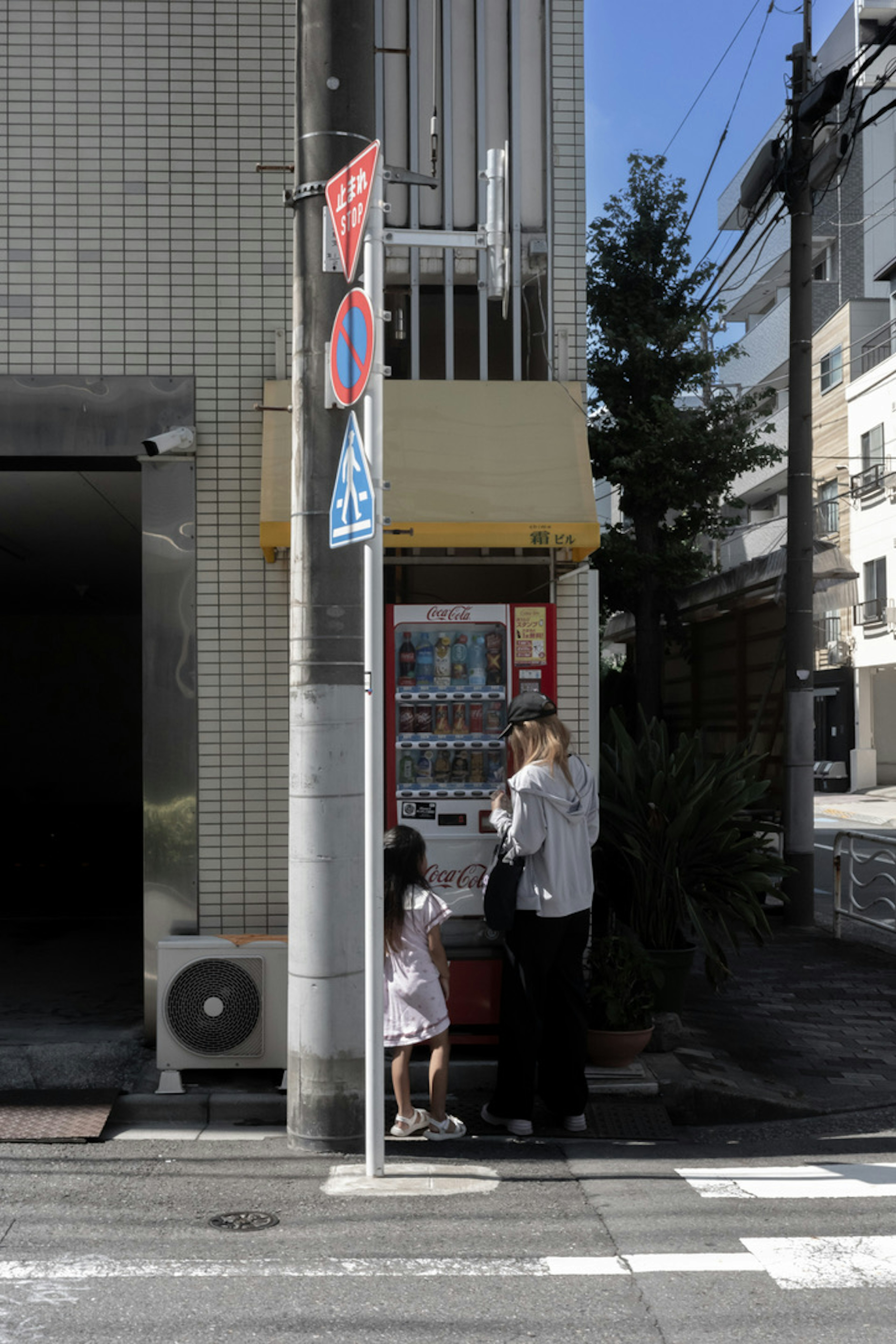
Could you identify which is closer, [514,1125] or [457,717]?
[514,1125]

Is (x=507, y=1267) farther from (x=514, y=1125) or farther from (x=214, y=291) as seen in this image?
(x=214, y=291)

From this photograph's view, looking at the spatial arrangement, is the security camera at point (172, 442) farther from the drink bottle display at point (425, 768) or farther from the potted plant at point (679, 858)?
the potted plant at point (679, 858)

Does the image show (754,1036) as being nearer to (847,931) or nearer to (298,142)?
(847,931)

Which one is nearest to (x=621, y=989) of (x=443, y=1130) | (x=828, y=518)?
(x=443, y=1130)

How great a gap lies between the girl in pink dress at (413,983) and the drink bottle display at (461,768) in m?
Result: 0.93

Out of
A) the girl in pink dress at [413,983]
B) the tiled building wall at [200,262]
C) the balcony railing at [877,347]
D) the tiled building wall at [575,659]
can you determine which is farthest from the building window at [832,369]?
the girl in pink dress at [413,983]

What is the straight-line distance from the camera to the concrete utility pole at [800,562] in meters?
11.2

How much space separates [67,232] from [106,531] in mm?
3691

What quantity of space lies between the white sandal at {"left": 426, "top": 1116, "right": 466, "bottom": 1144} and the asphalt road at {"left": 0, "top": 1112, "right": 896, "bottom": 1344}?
5cm

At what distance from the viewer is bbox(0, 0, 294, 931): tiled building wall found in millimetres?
6574

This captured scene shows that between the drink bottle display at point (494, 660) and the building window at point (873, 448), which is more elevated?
the building window at point (873, 448)

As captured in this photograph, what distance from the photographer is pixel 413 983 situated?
5.32m

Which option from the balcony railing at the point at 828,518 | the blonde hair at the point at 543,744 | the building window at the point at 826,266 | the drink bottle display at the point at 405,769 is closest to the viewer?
the blonde hair at the point at 543,744

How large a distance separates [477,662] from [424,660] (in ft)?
0.92
